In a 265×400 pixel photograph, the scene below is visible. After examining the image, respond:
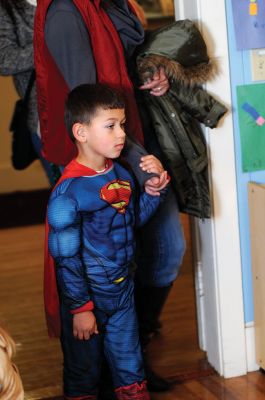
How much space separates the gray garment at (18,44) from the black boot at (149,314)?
808 millimetres

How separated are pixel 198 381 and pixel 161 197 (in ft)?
2.39

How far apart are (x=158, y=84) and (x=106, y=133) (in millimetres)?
378

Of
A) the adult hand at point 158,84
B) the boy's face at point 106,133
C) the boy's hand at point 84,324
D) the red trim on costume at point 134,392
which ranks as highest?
the adult hand at point 158,84

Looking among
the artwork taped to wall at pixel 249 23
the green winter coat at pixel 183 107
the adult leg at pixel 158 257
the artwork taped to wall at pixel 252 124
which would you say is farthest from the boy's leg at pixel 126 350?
the artwork taped to wall at pixel 249 23

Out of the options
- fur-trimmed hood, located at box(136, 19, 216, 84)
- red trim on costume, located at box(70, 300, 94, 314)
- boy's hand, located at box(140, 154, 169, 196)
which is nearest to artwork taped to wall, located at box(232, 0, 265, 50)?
fur-trimmed hood, located at box(136, 19, 216, 84)

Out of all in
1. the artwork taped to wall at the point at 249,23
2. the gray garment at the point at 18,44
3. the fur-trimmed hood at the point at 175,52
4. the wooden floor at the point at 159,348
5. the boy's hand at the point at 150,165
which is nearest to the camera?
the boy's hand at the point at 150,165

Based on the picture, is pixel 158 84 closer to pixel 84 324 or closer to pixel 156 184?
pixel 156 184

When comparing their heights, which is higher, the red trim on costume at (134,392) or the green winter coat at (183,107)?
the green winter coat at (183,107)

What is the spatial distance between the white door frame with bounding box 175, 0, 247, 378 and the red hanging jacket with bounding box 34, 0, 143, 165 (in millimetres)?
351

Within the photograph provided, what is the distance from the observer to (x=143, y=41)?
2.36 meters

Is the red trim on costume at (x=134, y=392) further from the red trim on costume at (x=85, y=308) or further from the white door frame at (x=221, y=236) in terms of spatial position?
the white door frame at (x=221, y=236)

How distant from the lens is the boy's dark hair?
2113 millimetres

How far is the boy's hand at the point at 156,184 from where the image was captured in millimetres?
2234

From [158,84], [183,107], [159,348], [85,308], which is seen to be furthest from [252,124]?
[159,348]
